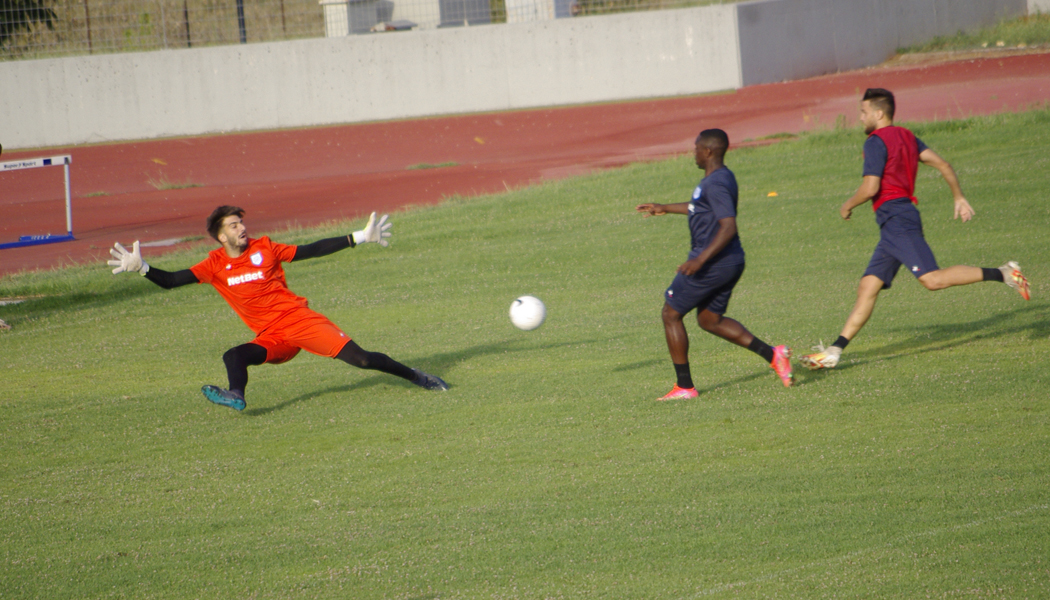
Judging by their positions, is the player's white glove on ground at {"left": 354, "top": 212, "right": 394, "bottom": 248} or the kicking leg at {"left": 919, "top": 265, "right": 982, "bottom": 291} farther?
the player's white glove on ground at {"left": 354, "top": 212, "right": 394, "bottom": 248}

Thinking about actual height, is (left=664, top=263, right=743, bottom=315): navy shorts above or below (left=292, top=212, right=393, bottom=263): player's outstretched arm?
below

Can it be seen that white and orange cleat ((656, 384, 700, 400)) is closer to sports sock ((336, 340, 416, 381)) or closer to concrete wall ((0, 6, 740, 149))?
sports sock ((336, 340, 416, 381))

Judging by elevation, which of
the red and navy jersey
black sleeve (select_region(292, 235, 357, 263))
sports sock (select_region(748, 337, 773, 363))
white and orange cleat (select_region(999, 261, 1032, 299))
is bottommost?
sports sock (select_region(748, 337, 773, 363))

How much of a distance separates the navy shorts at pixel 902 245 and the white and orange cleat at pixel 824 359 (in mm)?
666

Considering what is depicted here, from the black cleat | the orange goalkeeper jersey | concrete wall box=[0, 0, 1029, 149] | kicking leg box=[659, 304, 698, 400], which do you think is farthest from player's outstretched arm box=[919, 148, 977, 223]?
concrete wall box=[0, 0, 1029, 149]

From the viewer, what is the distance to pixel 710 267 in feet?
21.7

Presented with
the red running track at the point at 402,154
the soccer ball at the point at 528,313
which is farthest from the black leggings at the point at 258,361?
the red running track at the point at 402,154

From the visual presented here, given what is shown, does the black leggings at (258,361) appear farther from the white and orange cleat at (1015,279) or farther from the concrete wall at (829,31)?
the concrete wall at (829,31)

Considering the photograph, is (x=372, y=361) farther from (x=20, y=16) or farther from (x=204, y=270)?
(x=20, y=16)

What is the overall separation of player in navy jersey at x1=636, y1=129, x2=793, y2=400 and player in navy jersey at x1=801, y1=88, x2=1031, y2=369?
0.68 metres

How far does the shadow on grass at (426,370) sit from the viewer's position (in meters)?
7.66

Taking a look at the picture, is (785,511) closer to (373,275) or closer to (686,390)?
(686,390)

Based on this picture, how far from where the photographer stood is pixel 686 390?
22.6ft

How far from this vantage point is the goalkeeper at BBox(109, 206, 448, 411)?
7262 mm
